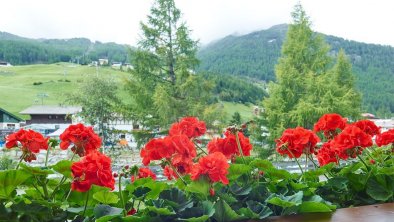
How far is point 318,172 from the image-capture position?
90cm

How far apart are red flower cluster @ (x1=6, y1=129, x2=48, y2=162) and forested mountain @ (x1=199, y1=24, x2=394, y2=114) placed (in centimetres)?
1187

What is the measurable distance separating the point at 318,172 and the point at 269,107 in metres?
8.26

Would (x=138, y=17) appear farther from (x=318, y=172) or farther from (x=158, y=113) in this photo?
(x=318, y=172)

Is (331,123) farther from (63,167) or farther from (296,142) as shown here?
(63,167)

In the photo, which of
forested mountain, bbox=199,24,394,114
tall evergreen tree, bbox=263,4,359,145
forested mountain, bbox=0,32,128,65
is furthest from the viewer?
forested mountain, bbox=0,32,128,65

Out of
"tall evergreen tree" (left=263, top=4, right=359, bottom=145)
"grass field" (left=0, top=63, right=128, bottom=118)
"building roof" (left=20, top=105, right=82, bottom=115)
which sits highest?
"tall evergreen tree" (left=263, top=4, right=359, bottom=145)

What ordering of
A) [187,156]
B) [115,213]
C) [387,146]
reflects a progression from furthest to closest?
[387,146], [187,156], [115,213]

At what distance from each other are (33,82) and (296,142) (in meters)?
27.7

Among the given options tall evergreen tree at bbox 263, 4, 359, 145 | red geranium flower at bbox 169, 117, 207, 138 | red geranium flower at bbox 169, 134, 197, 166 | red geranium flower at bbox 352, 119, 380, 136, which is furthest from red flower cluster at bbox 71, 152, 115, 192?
tall evergreen tree at bbox 263, 4, 359, 145

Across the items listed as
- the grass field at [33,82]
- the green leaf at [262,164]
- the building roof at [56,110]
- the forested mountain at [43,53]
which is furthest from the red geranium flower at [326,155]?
the grass field at [33,82]

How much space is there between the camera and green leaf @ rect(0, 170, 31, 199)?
23.7 inches

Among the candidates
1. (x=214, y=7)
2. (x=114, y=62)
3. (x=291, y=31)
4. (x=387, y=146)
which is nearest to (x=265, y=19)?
(x=214, y=7)

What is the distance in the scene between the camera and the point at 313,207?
0.69 metres

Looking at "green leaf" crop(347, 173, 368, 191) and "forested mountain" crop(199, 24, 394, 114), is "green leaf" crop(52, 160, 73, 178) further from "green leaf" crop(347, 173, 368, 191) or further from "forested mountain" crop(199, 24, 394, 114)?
"forested mountain" crop(199, 24, 394, 114)
